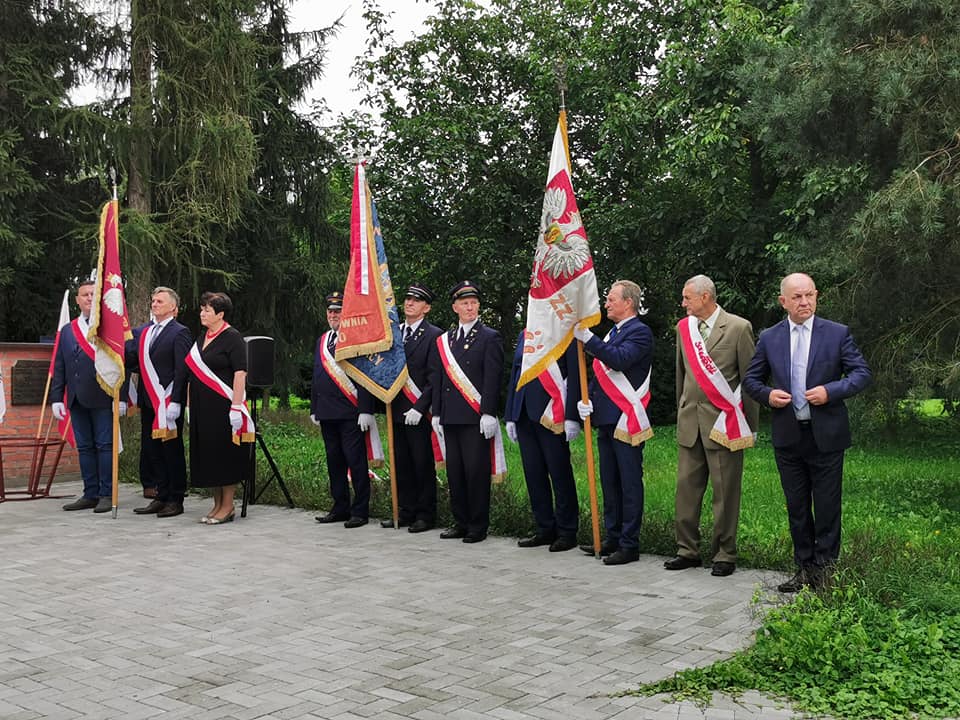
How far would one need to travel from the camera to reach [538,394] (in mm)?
7543

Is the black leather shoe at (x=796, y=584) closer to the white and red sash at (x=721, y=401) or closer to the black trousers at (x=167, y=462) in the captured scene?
the white and red sash at (x=721, y=401)

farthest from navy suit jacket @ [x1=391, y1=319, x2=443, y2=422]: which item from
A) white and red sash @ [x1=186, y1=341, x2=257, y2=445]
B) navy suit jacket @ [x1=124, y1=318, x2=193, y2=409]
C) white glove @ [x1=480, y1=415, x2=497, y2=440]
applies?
navy suit jacket @ [x1=124, y1=318, x2=193, y2=409]

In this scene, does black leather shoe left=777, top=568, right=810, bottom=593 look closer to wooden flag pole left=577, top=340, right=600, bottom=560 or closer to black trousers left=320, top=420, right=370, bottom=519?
wooden flag pole left=577, top=340, right=600, bottom=560

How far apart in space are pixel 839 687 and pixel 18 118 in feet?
56.5

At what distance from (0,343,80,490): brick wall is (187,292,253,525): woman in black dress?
3.89 meters

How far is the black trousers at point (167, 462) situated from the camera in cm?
953

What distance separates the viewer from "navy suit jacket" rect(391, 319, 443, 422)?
8.34 meters

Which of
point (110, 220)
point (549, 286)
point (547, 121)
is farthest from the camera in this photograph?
point (547, 121)

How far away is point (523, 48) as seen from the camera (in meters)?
23.6

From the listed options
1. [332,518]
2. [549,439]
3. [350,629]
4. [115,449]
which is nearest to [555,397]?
[549,439]

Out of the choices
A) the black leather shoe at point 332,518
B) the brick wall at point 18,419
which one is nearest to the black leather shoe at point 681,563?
the black leather shoe at point 332,518

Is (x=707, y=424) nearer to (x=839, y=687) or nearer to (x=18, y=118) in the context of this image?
(x=839, y=687)

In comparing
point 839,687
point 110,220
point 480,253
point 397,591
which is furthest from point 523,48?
point 839,687

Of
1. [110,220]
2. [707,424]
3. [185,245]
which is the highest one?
[185,245]
